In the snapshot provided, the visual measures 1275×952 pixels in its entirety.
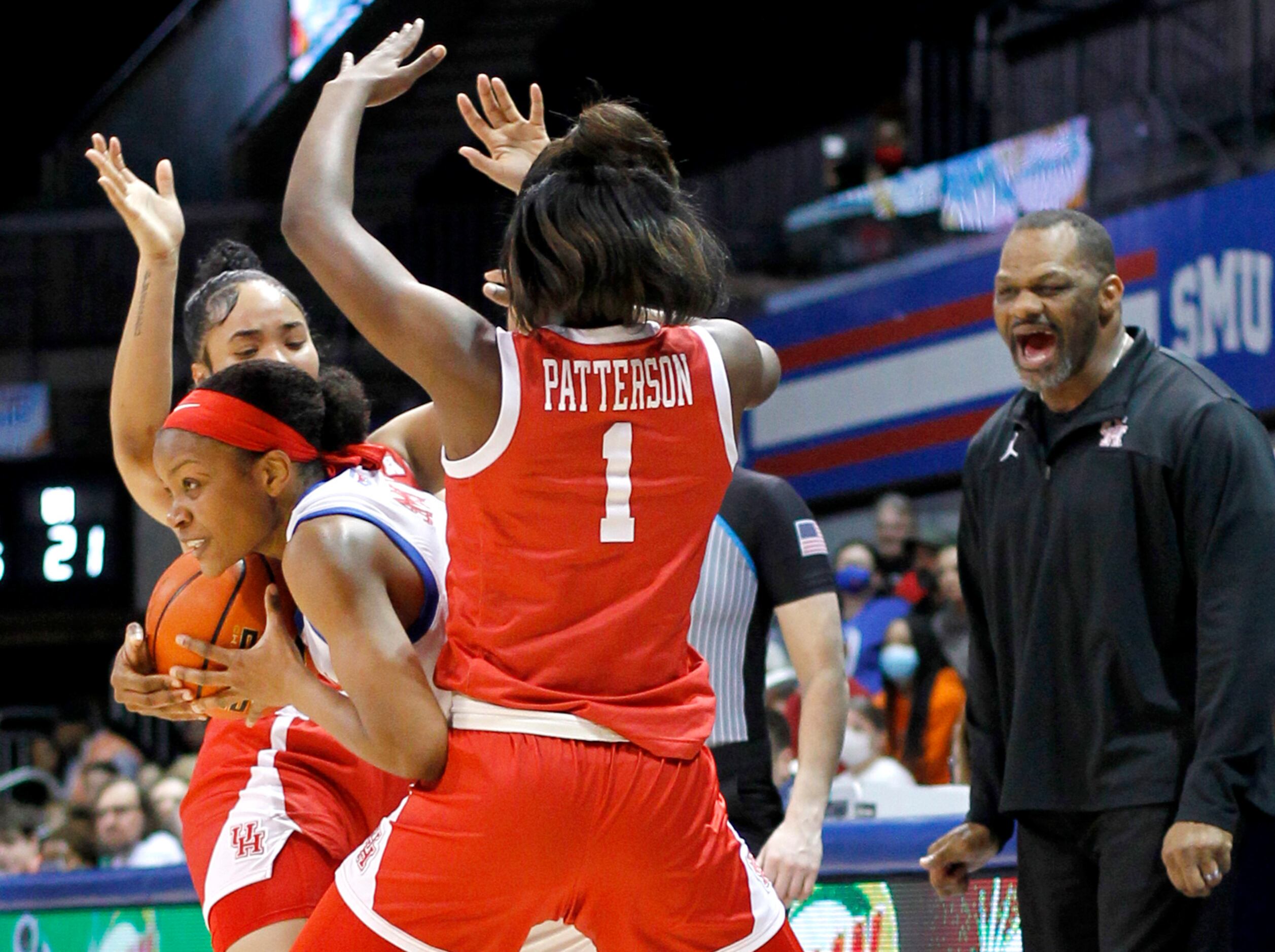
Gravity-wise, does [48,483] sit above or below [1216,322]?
below

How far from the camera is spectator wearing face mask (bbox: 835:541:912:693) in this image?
8250 mm

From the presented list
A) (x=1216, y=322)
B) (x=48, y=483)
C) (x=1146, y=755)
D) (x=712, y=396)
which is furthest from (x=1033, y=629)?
(x=48, y=483)

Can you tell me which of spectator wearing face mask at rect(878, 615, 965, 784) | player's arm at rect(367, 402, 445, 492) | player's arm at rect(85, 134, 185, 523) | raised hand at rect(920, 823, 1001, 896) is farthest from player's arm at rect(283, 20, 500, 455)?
spectator wearing face mask at rect(878, 615, 965, 784)

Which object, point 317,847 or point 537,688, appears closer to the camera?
point 537,688

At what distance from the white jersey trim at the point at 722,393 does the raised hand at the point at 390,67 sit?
2.08 feet

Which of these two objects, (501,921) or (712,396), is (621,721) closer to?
(501,921)

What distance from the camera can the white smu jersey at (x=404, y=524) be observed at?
100 inches

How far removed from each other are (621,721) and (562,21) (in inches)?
571

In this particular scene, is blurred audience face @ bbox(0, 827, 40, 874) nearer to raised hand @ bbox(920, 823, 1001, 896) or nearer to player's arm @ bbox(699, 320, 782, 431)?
raised hand @ bbox(920, 823, 1001, 896)

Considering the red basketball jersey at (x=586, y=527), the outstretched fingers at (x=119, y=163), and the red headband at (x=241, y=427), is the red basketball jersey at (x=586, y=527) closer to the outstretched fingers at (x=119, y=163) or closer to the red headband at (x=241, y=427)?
the red headband at (x=241, y=427)

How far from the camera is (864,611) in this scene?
28.2 feet

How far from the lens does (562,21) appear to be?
16094 millimetres

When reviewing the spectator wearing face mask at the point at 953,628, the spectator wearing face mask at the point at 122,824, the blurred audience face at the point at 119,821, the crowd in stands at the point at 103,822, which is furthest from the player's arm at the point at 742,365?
the blurred audience face at the point at 119,821

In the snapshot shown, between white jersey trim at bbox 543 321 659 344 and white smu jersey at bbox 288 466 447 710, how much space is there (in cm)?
41
